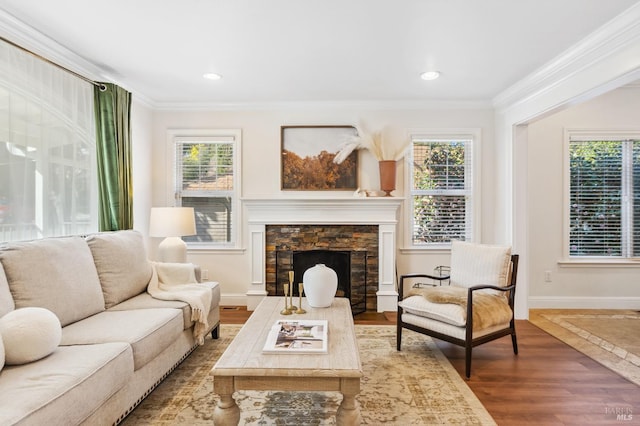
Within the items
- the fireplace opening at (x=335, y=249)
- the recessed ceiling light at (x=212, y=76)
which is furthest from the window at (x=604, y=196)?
the recessed ceiling light at (x=212, y=76)

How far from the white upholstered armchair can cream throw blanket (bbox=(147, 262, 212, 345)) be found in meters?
1.58

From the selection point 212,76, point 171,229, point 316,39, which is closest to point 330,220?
point 171,229

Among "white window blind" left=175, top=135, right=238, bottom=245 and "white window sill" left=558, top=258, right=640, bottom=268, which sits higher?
"white window blind" left=175, top=135, right=238, bottom=245

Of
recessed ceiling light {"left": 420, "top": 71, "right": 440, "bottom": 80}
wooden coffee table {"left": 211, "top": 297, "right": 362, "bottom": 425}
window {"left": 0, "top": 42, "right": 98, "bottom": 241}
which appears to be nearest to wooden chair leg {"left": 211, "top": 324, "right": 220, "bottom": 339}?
window {"left": 0, "top": 42, "right": 98, "bottom": 241}

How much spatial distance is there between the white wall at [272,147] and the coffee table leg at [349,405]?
2.85m

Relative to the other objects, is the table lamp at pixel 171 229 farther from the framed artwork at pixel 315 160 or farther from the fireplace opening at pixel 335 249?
the framed artwork at pixel 315 160

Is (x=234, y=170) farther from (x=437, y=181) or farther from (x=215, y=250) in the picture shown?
(x=437, y=181)

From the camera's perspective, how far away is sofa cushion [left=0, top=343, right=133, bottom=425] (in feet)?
4.45

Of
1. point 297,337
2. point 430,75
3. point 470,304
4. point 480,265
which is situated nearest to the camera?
point 297,337

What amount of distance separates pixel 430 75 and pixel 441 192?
1.50m

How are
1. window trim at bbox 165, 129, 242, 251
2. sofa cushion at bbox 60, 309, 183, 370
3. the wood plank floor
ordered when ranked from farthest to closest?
window trim at bbox 165, 129, 242, 251 < the wood plank floor < sofa cushion at bbox 60, 309, 183, 370

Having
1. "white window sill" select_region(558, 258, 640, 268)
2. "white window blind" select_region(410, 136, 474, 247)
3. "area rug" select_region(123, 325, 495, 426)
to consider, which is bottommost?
"area rug" select_region(123, 325, 495, 426)

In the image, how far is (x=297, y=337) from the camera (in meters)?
2.06

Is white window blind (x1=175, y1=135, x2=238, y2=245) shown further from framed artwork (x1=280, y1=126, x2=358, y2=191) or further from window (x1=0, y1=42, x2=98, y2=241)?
window (x1=0, y1=42, x2=98, y2=241)
